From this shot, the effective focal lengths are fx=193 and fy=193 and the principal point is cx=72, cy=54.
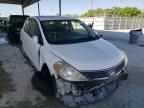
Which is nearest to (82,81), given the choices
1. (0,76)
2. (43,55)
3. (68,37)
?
(43,55)

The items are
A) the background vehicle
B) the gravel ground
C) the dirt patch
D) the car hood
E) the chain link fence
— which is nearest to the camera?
the car hood

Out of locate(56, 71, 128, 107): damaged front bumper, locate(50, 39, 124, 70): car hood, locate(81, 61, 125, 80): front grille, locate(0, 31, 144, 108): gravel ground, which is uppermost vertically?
locate(50, 39, 124, 70): car hood

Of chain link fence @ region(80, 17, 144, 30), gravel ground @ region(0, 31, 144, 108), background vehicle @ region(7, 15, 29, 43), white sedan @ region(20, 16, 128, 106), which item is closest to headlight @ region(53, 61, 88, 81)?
white sedan @ region(20, 16, 128, 106)

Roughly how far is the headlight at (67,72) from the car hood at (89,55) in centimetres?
7

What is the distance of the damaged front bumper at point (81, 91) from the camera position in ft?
10.4

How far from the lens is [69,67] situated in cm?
321

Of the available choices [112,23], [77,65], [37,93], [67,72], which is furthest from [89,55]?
[112,23]

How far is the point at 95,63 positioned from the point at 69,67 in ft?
1.47

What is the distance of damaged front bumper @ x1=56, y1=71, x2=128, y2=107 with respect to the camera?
10.4ft

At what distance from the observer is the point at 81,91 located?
126 inches

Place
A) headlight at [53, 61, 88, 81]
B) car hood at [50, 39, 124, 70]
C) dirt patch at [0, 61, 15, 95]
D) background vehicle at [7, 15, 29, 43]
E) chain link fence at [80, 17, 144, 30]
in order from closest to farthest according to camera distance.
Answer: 1. headlight at [53, 61, 88, 81]
2. car hood at [50, 39, 124, 70]
3. dirt patch at [0, 61, 15, 95]
4. background vehicle at [7, 15, 29, 43]
5. chain link fence at [80, 17, 144, 30]

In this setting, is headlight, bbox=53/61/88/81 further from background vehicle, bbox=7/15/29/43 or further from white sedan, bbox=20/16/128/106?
background vehicle, bbox=7/15/29/43

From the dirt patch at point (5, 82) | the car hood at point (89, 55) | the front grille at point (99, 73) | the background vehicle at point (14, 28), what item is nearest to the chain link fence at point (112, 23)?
the background vehicle at point (14, 28)

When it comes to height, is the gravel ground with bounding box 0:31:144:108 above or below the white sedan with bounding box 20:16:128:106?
below
